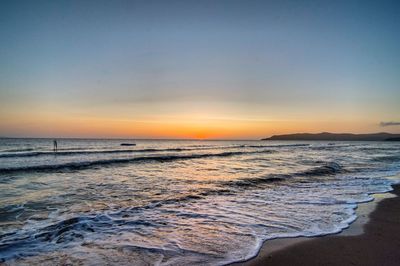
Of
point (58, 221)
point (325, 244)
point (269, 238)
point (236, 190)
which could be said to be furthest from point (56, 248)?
point (236, 190)

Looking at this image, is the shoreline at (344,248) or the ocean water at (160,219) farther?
the ocean water at (160,219)

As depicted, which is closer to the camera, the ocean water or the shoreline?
the shoreline

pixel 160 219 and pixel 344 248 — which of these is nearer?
pixel 344 248

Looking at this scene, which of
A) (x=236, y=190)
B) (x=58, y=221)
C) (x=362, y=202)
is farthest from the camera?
(x=236, y=190)

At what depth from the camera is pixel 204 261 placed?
4.77 meters

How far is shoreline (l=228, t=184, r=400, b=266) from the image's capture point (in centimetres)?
484

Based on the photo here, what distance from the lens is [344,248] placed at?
17.8 ft

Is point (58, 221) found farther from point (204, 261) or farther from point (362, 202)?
point (362, 202)

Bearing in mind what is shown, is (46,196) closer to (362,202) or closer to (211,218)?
(211,218)

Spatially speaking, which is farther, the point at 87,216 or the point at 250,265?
the point at 87,216

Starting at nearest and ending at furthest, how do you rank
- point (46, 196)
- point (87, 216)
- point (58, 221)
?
point (58, 221) → point (87, 216) → point (46, 196)

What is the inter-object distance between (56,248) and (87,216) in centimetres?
237

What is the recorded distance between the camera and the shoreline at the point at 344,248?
4.84 metres

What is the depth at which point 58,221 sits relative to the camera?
23.8ft
